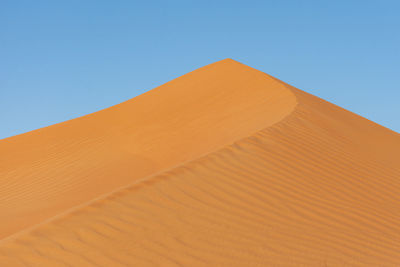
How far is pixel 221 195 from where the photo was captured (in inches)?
199

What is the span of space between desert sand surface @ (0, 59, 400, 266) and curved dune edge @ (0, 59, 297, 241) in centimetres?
6

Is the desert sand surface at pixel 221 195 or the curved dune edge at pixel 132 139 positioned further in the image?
the curved dune edge at pixel 132 139

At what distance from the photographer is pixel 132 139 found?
39.0ft

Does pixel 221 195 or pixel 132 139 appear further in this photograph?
pixel 132 139

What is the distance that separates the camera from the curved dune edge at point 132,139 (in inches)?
338

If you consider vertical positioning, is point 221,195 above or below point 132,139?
below

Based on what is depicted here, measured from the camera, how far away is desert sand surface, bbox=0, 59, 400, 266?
157 inches

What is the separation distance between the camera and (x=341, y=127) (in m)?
9.35

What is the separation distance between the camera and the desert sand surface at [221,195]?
13.1ft

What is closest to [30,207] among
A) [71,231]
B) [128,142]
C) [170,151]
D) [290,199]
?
[170,151]

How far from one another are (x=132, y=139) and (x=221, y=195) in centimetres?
715

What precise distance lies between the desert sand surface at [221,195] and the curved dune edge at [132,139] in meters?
0.06

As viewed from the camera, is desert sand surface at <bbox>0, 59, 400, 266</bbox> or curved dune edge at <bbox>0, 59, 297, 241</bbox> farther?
curved dune edge at <bbox>0, 59, 297, 241</bbox>

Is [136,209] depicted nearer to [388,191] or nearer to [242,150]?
[242,150]
